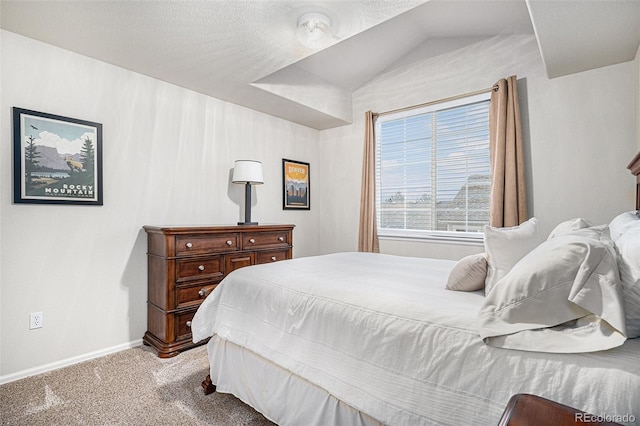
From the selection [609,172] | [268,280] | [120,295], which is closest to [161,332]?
[120,295]

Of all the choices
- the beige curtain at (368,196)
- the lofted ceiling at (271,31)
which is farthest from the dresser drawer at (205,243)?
the beige curtain at (368,196)

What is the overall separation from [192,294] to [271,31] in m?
2.17

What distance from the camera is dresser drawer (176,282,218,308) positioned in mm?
2707

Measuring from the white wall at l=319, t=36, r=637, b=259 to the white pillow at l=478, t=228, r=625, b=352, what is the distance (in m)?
2.29

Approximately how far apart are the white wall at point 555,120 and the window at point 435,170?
18cm

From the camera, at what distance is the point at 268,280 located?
1789 millimetres

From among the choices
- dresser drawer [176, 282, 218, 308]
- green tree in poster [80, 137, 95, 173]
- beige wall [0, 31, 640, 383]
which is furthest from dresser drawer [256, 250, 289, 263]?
green tree in poster [80, 137, 95, 173]

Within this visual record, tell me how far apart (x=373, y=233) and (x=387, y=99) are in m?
1.67

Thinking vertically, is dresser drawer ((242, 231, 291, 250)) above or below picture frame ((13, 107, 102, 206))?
below

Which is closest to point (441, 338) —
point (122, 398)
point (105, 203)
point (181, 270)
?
point (122, 398)

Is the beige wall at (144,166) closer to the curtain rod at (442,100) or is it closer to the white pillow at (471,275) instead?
the curtain rod at (442,100)

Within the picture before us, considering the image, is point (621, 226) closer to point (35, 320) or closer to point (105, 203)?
point (105, 203)

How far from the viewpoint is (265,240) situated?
3.36 meters

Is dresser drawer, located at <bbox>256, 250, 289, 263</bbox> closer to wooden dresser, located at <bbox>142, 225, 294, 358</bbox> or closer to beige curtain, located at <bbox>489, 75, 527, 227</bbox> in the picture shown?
wooden dresser, located at <bbox>142, 225, 294, 358</bbox>
